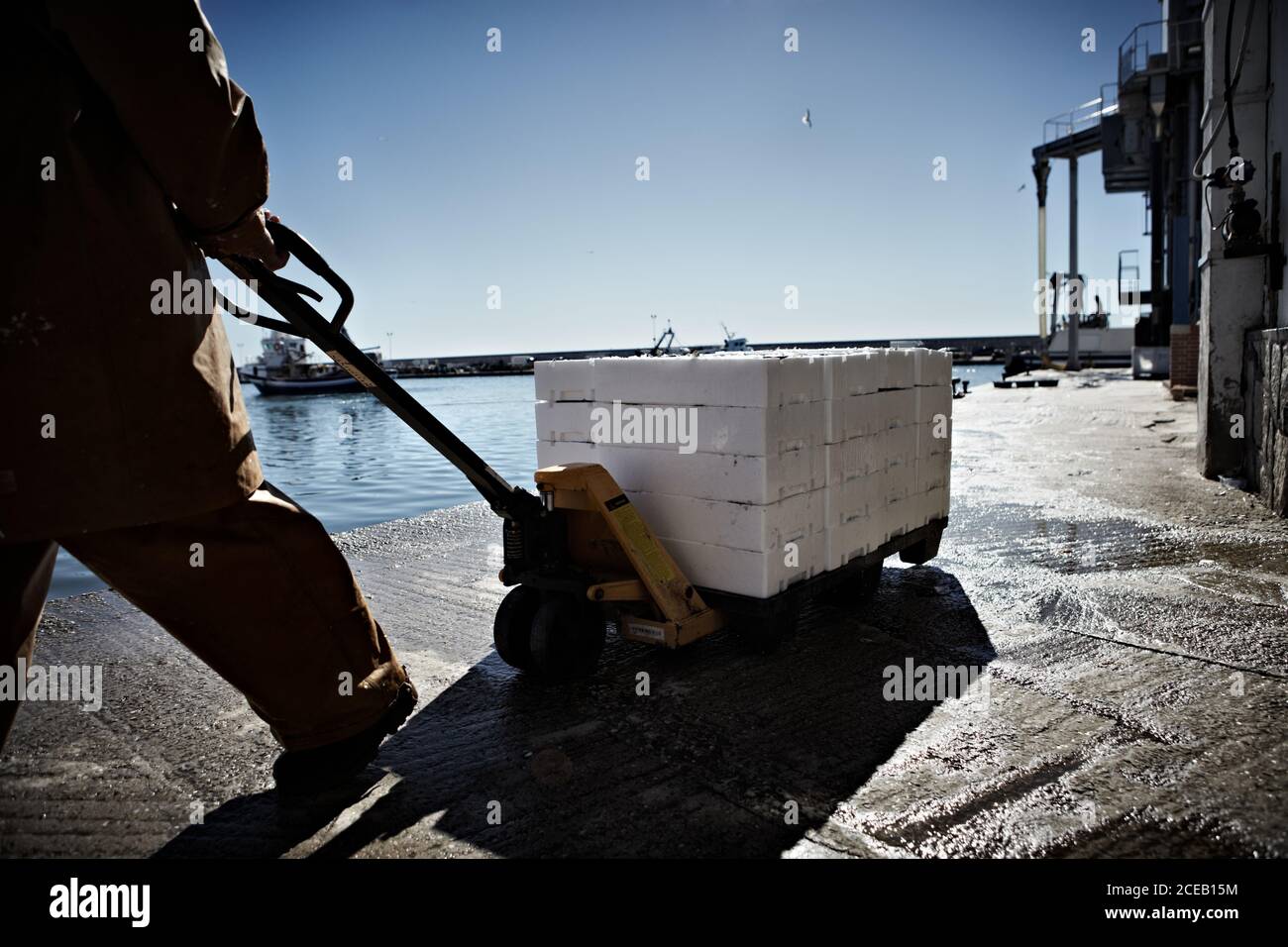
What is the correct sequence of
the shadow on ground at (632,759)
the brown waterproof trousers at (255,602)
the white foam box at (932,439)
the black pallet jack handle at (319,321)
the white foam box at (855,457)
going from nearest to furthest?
the brown waterproof trousers at (255,602), the shadow on ground at (632,759), the black pallet jack handle at (319,321), the white foam box at (855,457), the white foam box at (932,439)

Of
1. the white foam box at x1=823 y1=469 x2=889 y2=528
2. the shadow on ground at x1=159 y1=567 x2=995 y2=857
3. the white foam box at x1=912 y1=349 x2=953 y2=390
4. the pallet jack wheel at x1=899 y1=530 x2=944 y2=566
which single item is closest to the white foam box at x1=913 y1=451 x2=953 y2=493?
the pallet jack wheel at x1=899 y1=530 x2=944 y2=566

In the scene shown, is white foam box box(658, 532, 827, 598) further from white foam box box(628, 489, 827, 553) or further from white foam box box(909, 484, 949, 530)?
white foam box box(909, 484, 949, 530)

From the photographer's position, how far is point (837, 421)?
13.5ft

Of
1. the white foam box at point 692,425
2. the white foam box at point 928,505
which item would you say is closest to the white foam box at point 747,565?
the white foam box at point 692,425

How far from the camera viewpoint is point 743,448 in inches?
144

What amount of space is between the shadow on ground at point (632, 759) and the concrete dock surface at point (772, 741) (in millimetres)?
11

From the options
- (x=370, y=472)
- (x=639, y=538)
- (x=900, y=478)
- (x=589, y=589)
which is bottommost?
(x=370, y=472)

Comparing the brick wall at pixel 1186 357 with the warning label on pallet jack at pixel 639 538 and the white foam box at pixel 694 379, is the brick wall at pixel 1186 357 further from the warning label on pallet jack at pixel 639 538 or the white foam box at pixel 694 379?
the warning label on pallet jack at pixel 639 538

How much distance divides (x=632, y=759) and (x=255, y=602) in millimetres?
1312

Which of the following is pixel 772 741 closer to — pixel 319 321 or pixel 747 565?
pixel 747 565

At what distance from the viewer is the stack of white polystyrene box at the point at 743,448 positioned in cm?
366

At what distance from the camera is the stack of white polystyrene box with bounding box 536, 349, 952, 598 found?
366cm

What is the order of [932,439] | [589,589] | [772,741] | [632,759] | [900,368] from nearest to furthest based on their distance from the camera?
[632,759] < [772,741] < [589,589] < [900,368] < [932,439]

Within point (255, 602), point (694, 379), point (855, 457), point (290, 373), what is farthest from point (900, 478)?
point (290, 373)
